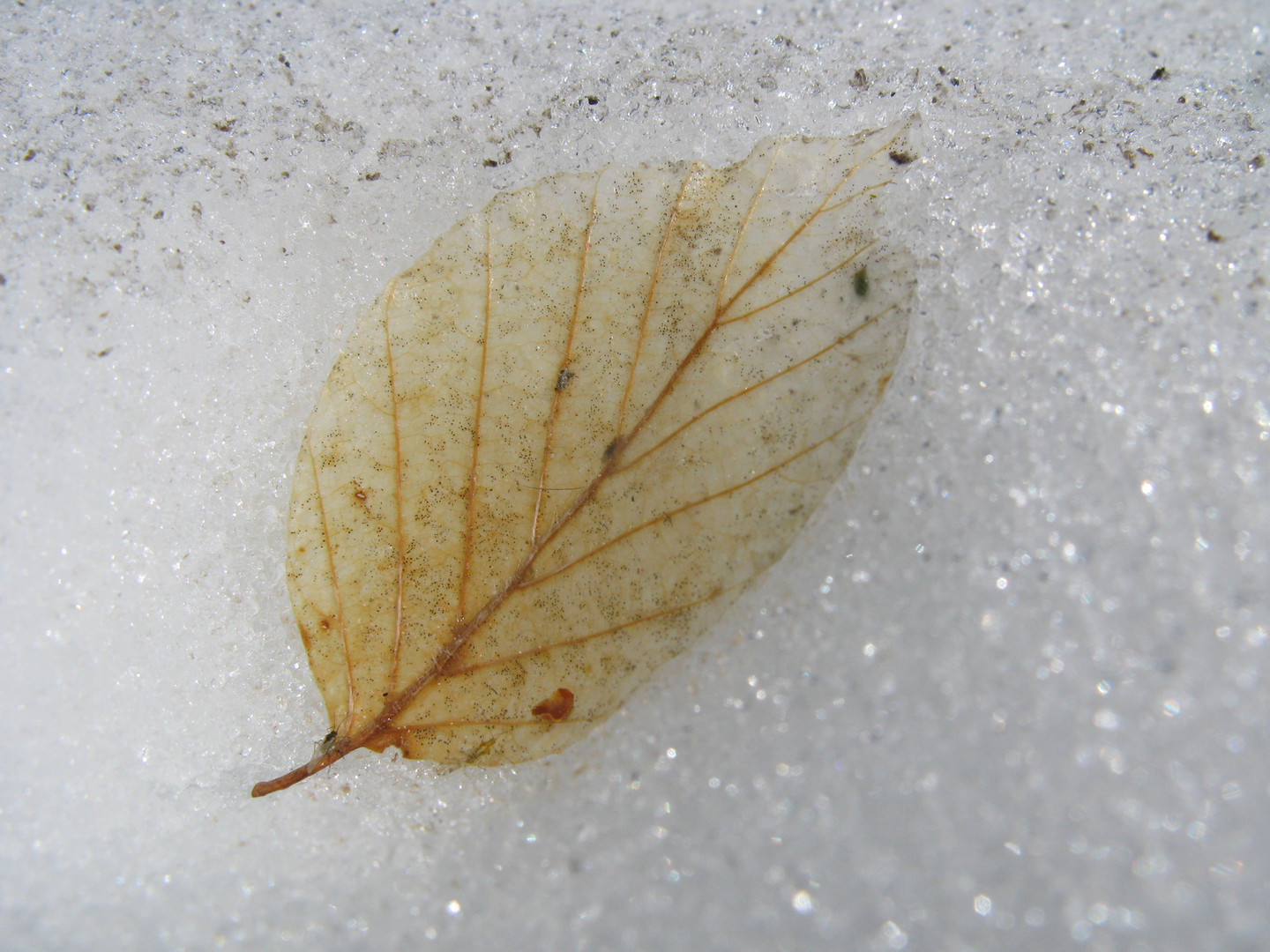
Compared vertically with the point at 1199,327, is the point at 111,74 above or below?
above

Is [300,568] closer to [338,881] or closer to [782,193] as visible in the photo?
[338,881]

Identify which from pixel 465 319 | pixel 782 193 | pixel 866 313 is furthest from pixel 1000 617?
pixel 465 319

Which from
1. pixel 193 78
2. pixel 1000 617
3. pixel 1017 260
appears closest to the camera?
pixel 1000 617

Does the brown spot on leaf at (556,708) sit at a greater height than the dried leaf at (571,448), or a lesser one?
lesser

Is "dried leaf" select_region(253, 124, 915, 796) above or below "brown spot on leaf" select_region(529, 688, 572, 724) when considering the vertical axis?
above
